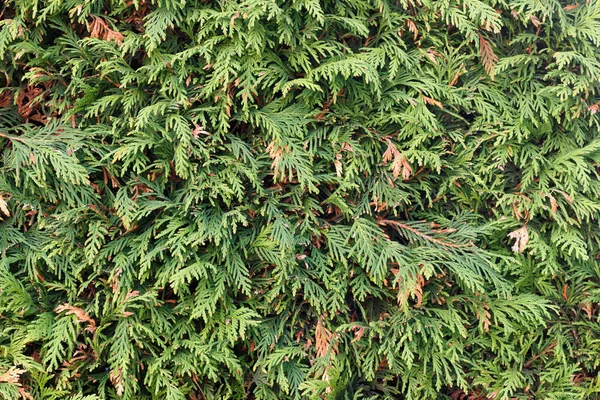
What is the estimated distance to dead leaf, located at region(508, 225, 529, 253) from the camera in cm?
246

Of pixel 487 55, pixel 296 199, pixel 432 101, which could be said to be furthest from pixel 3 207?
pixel 487 55

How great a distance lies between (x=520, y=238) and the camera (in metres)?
2.49

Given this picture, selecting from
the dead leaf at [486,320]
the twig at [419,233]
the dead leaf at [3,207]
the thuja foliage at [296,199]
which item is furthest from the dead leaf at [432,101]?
the dead leaf at [3,207]

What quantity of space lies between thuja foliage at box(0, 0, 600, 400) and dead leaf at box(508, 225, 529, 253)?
1.9 inches

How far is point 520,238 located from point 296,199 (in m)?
1.14

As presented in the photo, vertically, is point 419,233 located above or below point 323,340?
above

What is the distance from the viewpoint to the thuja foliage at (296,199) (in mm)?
2289

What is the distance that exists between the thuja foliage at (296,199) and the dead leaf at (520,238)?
0.05 meters

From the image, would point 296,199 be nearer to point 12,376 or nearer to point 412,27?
point 412,27

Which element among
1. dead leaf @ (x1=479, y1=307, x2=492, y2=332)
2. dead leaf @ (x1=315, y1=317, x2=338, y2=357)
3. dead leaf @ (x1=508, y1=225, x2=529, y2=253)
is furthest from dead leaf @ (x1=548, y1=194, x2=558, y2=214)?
dead leaf @ (x1=315, y1=317, x2=338, y2=357)

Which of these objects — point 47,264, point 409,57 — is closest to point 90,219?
point 47,264

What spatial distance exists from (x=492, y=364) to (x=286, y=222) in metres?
1.30

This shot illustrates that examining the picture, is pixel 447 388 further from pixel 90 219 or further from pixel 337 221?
pixel 90 219

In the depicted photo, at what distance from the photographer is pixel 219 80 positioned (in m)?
2.29
